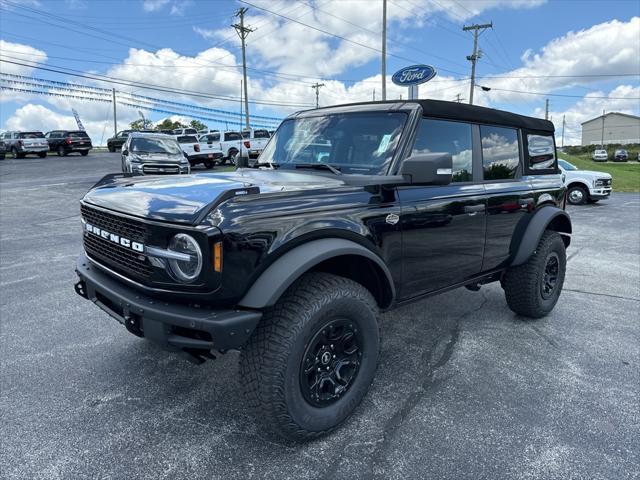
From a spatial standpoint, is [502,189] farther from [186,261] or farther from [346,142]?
[186,261]

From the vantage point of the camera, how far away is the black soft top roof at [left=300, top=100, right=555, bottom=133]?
3195 millimetres

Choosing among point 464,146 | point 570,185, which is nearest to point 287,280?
point 464,146

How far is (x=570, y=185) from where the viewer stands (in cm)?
1484

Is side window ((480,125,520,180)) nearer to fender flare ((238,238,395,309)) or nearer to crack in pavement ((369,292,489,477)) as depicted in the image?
crack in pavement ((369,292,489,477))

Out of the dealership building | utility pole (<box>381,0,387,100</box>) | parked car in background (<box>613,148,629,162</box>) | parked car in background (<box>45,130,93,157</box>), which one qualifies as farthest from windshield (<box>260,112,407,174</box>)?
the dealership building

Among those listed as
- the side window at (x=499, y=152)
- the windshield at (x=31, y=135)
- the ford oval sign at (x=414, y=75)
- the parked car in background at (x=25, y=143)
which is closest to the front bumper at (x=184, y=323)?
the side window at (x=499, y=152)

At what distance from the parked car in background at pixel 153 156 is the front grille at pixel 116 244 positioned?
36.5 feet

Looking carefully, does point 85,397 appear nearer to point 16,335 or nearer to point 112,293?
point 112,293

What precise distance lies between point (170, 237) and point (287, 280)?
608 millimetres

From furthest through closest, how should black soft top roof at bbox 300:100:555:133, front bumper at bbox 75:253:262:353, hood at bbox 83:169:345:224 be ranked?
black soft top roof at bbox 300:100:555:133
hood at bbox 83:169:345:224
front bumper at bbox 75:253:262:353

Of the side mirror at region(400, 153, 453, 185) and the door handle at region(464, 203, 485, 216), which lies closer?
the side mirror at region(400, 153, 453, 185)

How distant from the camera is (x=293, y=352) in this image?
7.32ft

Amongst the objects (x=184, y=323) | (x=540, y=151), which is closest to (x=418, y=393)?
(x=184, y=323)

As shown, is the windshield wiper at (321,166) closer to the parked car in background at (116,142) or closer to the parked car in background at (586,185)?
the parked car in background at (586,185)
